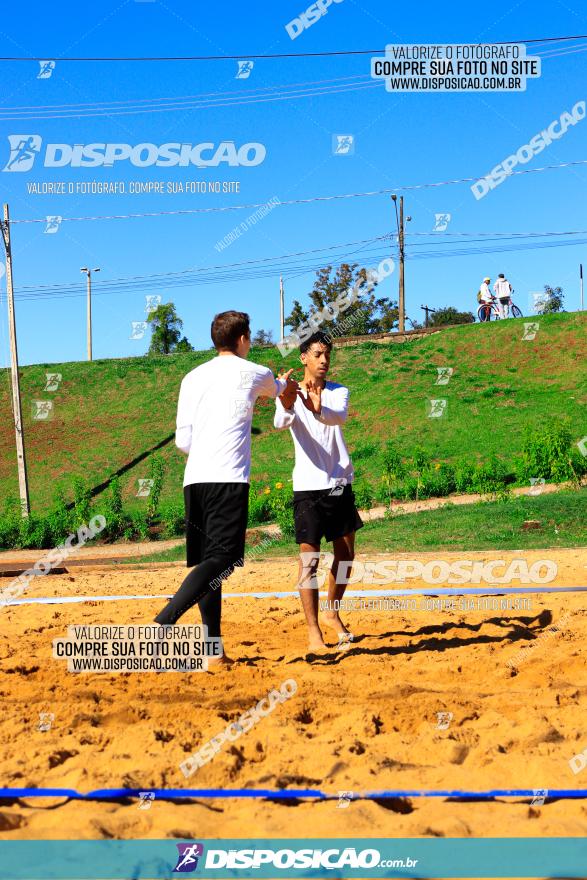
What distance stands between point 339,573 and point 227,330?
202 cm

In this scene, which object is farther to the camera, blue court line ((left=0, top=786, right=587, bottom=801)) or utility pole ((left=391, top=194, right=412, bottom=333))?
utility pole ((left=391, top=194, right=412, bottom=333))

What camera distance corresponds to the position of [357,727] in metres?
3.92

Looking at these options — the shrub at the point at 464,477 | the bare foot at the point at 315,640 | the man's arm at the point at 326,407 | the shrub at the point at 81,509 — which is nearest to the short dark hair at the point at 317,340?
the man's arm at the point at 326,407

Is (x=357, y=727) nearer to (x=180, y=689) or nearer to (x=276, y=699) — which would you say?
(x=276, y=699)

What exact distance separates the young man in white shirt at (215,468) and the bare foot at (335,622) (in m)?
1.17

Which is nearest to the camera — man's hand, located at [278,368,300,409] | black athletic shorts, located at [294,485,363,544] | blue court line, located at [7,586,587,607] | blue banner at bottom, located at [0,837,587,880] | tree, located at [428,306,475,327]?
blue banner at bottom, located at [0,837,587,880]

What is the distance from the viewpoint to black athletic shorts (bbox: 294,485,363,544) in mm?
5664

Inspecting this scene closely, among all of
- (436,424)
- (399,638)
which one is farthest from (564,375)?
(399,638)

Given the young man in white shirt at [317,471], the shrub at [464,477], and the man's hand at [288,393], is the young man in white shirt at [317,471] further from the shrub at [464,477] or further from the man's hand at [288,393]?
the shrub at [464,477]

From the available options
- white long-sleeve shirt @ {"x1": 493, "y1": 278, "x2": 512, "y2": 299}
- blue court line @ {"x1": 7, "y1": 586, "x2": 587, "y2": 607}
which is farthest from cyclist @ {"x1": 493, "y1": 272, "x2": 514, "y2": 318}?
blue court line @ {"x1": 7, "y1": 586, "x2": 587, "y2": 607}

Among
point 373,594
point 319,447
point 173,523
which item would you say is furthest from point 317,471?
point 173,523

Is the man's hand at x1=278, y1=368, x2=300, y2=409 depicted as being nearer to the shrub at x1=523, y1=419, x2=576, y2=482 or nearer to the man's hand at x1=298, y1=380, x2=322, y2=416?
the man's hand at x1=298, y1=380, x2=322, y2=416

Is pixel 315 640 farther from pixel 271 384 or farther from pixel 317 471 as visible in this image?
pixel 271 384

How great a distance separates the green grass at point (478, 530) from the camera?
11.3 m
